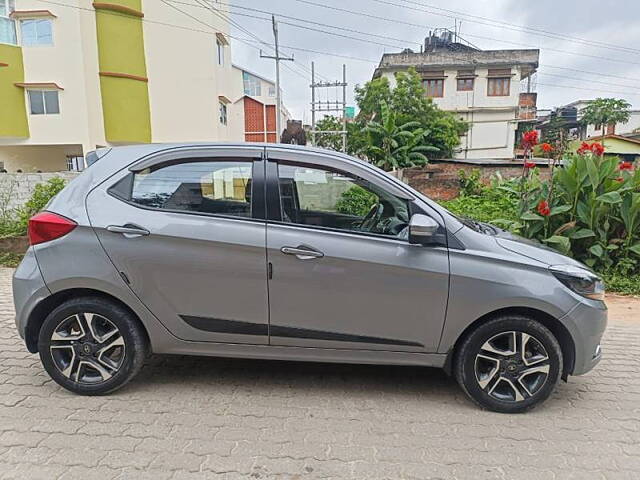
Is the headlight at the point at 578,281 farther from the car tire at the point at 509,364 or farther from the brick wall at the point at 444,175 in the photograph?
the brick wall at the point at 444,175

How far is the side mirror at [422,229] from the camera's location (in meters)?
2.63

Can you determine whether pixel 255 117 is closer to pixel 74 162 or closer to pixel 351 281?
pixel 74 162

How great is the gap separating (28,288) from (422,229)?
2667 mm

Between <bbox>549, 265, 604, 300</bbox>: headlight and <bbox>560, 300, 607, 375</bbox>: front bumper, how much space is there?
0.20 ft

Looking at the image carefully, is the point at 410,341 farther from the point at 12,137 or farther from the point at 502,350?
the point at 12,137

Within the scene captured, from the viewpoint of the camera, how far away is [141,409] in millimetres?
2797

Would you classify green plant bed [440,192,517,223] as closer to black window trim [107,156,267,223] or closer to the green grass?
the green grass

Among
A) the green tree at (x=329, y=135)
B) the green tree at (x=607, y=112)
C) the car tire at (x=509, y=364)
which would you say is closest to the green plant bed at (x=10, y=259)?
the car tire at (x=509, y=364)

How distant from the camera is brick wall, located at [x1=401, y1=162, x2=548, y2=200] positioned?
13.5 metres

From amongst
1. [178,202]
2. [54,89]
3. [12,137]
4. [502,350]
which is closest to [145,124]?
[54,89]

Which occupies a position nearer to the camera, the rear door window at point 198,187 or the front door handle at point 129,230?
the front door handle at point 129,230

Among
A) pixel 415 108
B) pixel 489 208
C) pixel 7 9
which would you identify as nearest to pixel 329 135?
pixel 415 108

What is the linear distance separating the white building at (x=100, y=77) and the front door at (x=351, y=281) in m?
18.2

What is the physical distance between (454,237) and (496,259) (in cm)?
30
